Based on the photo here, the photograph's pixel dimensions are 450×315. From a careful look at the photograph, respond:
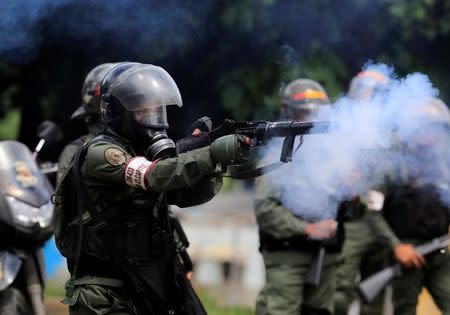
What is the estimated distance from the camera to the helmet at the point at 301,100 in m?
7.70

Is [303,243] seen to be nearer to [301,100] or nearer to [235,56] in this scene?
[301,100]

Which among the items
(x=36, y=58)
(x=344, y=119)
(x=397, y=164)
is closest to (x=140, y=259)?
(x=344, y=119)

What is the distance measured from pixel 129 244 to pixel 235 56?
20.3 ft

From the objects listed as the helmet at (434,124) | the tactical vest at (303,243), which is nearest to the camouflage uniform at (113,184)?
the tactical vest at (303,243)

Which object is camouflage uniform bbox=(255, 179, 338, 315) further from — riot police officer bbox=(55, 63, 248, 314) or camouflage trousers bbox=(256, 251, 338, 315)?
riot police officer bbox=(55, 63, 248, 314)


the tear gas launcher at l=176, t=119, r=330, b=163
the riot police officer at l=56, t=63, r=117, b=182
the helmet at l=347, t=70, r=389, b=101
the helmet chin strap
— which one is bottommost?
the riot police officer at l=56, t=63, r=117, b=182

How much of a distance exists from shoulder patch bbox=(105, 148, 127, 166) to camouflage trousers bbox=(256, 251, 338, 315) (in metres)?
2.74

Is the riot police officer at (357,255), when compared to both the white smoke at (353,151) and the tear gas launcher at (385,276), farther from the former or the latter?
the white smoke at (353,151)

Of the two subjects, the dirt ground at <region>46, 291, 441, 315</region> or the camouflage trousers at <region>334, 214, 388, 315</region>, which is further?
the dirt ground at <region>46, 291, 441, 315</region>

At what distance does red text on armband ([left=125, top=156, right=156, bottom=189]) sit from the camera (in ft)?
15.6

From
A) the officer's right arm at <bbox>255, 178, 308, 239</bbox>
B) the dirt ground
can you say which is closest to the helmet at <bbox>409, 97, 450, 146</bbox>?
the officer's right arm at <bbox>255, 178, 308, 239</bbox>

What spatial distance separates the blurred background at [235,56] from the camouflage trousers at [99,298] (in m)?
4.59

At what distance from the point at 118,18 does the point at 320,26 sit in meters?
2.49

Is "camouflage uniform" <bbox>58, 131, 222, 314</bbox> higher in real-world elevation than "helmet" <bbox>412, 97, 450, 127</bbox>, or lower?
lower
